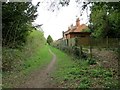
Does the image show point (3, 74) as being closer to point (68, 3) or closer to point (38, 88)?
point (38, 88)

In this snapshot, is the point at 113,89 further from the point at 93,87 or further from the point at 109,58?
the point at 109,58

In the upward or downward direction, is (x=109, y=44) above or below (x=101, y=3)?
below

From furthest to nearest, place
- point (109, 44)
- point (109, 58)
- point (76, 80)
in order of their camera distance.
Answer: point (109, 44)
point (109, 58)
point (76, 80)

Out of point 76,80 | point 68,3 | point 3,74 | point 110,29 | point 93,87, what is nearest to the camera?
point 93,87

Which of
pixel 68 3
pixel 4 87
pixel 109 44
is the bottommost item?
pixel 4 87

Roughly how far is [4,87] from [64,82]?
2.64 m

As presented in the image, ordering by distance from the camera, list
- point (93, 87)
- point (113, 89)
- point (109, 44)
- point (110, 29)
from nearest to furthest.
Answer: point (113, 89), point (93, 87), point (109, 44), point (110, 29)

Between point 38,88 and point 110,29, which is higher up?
point 110,29

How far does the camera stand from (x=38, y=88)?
34.9 feet

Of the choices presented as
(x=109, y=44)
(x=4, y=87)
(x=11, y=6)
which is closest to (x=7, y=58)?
(x=11, y=6)

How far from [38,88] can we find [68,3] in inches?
148

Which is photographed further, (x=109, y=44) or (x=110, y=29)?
(x=110, y=29)

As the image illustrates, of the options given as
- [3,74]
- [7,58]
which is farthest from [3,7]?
[3,74]

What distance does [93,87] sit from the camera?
10.0 m
